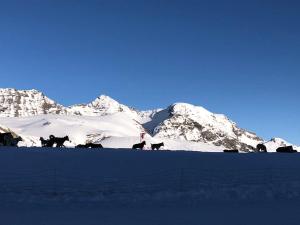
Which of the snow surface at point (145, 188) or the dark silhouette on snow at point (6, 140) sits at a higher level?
the dark silhouette on snow at point (6, 140)

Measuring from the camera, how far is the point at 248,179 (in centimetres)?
3241

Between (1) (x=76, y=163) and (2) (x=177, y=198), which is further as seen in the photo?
(1) (x=76, y=163)

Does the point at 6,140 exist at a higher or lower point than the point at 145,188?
higher

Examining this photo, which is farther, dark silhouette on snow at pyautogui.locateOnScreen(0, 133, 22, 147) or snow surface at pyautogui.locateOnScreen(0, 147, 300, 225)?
dark silhouette on snow at pyautogui.locateOnScreen(0, 133, 22, 147)

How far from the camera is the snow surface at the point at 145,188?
68.6 ft

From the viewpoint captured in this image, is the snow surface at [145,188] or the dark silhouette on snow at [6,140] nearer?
the snow surface at [145,188]

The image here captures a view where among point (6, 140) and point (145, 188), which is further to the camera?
point (6, 140)

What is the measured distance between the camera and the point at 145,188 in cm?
2920

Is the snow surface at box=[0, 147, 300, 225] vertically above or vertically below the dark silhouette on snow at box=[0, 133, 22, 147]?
below

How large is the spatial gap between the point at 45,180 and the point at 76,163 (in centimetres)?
410

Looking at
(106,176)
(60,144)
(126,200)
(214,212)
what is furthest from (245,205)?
(60,144)

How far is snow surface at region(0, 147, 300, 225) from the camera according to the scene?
20.9 metres

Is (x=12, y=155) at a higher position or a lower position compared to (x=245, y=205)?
higher

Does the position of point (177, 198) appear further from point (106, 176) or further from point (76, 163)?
point (76, 163)
